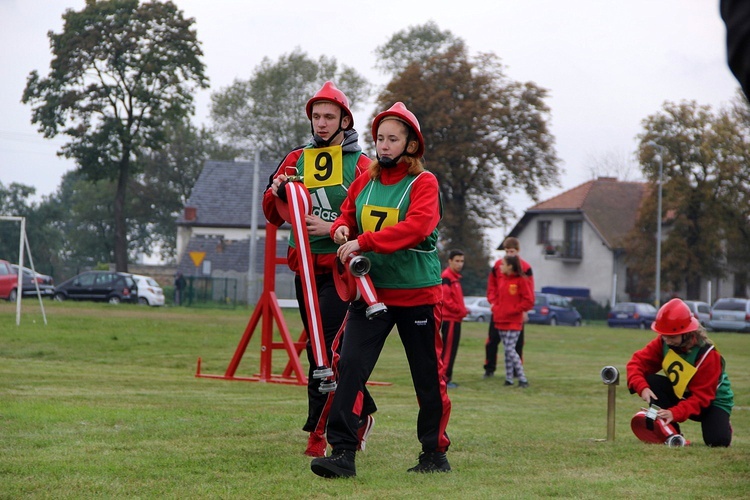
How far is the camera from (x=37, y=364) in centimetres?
1377

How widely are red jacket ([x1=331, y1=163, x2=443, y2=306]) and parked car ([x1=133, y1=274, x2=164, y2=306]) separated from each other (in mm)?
39600

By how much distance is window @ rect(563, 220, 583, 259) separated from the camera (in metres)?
71.6

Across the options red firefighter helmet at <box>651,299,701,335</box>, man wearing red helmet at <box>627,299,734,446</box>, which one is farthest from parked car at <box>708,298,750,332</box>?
red firefighter helmet at <box>651,299,701,335</box>

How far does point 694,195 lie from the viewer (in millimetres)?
59031

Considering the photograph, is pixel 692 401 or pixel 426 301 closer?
pixel 426 301

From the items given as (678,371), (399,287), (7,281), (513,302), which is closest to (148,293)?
(7,281)

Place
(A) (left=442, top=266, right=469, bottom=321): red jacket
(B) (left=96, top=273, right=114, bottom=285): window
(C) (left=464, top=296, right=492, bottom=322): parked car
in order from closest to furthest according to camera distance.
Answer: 1. (A) (left=442, top=266, right=469, bottom=321): red jacket
2. (B) (left=96, top=273, right=114, bottom=285): window
3. (C) (left=464, top=296, right=492, bottom=322): parked car

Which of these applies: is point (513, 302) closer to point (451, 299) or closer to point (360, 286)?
point (451, 299)

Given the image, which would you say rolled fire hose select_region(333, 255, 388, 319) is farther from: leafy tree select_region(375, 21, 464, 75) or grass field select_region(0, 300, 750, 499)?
leafy tree select_region(375, 21, 464, 75)

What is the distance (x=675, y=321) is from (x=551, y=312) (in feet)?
143

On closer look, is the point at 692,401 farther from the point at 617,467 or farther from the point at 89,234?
the point at 89,234

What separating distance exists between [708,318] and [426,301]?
46354 mm

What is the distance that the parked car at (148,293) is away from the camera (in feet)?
146

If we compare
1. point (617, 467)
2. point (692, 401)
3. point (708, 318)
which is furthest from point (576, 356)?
point (708, 318)
